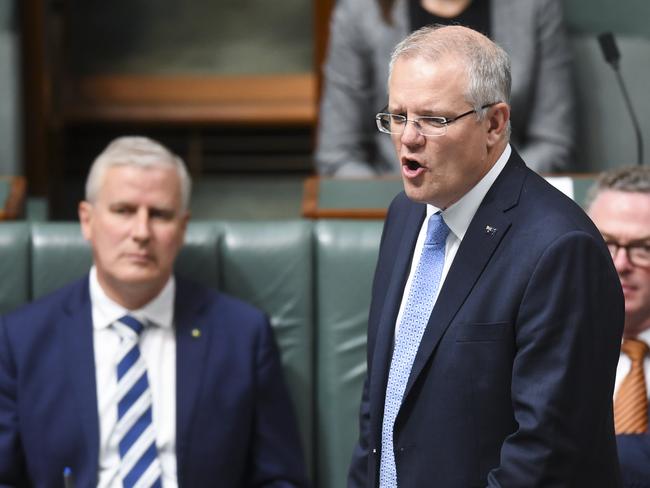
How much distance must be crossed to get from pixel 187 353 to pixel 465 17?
3.19 feet

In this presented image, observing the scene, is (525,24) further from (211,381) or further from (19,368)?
(19,368)

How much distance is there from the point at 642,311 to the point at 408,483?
0.54 meters

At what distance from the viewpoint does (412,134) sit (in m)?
1.15

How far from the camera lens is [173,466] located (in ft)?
5.53

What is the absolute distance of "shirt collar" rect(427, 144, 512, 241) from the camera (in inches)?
47.6

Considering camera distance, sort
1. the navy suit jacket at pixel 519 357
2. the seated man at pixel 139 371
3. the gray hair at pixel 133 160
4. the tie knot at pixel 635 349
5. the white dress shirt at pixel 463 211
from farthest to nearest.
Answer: the gray hair at pixel 133 160, the seated man at pixel 139 371, the tie knot at pixel 635 349, the white dress shirt at pixel 463 211, the navy suit jacket at pixel 519 357

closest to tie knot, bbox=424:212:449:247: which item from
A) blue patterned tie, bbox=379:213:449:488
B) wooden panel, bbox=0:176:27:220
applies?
blue patterned tie, bbox=379:213:449:488

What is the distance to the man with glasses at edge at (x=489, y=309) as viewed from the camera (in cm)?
110

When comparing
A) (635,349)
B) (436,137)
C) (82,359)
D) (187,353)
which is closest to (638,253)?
(635,349)

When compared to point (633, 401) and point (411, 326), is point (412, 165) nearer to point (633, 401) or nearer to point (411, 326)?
point (411, 326)

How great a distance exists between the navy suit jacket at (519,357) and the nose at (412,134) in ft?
0.36

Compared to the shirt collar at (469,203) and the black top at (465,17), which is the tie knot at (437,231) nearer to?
the shirt collar at (469,203)

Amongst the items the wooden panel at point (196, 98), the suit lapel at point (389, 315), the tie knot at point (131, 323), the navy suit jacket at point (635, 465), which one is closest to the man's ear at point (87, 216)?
the tie knot at point (131, 323)

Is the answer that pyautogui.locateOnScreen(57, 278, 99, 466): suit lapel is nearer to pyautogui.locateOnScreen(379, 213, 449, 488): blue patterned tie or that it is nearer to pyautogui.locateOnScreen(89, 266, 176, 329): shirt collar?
pyautogui.locateOnScreen(89, 266, 176, 329): shirt collar
